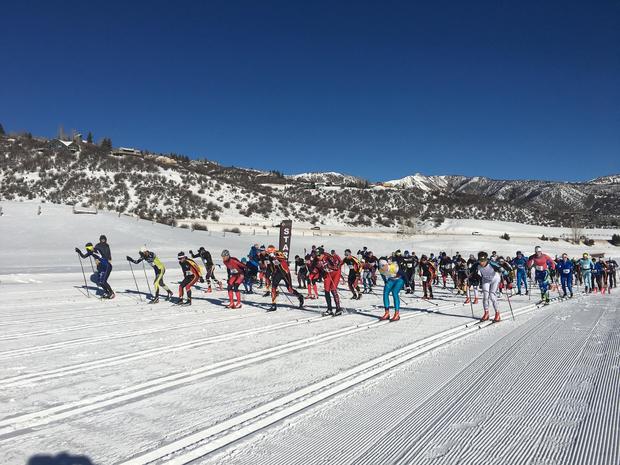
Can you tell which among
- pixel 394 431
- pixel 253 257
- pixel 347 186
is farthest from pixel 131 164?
pixel 394 431

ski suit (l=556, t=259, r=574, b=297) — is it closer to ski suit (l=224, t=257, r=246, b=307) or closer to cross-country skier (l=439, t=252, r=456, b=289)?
A: cross-country skier (l=439, t=252, r=456, b=289)

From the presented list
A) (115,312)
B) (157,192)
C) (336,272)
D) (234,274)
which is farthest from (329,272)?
(157,192)

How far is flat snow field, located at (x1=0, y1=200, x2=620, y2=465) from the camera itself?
4.18 metres

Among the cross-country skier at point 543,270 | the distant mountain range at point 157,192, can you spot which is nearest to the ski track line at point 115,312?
the cross-country skier at point 543,270

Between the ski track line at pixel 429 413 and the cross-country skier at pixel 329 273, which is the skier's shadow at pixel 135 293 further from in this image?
the ski track line at pixel 429 413

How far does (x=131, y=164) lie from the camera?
204 ft

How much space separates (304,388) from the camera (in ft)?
19.2

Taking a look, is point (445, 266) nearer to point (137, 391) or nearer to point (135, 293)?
point (135, 293)

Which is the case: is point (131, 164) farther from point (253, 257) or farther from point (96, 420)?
point (96, 420)

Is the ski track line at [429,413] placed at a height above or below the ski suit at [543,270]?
below

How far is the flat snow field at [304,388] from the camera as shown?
418 cm

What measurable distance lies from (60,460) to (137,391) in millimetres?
1793

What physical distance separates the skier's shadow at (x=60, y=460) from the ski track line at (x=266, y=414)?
359 mm

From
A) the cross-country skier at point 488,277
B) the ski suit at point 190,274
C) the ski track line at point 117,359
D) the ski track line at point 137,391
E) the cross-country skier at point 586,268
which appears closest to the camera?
the ski track line at point 137,391
